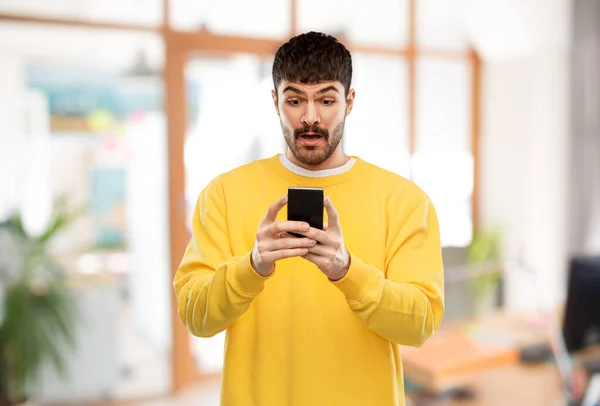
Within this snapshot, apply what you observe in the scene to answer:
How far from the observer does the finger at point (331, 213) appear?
0.95m

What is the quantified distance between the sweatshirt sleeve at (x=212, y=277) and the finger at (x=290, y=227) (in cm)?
8

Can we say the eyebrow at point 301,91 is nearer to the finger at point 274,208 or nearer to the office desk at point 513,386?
the finger at point 274,208

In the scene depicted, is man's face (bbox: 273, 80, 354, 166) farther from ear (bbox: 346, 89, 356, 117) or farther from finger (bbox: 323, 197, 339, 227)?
finger (bbox: 323, 197, 339, 227)

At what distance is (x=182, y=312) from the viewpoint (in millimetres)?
1062

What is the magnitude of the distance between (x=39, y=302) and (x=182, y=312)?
2522 millimetres

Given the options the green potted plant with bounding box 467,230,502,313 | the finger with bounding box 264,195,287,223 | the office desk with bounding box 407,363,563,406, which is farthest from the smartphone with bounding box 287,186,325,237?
the green potted plant with bounding box 467,230,502,313

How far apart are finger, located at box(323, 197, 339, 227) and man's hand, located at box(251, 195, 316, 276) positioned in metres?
0.04

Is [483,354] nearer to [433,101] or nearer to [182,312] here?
[182,312]

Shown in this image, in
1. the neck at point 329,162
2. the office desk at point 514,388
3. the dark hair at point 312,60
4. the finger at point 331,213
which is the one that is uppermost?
the dark hair at point 312,60

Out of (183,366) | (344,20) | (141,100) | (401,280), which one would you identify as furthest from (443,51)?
(401,280)

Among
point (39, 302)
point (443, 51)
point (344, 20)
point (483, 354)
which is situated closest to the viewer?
point (483, 354)

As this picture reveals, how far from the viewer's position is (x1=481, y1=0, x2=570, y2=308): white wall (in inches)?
179

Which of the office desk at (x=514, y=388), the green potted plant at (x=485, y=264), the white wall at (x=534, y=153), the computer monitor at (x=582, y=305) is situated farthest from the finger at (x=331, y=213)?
the white wall at (x=534, y=153)

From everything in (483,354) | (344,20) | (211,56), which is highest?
(344,20)
